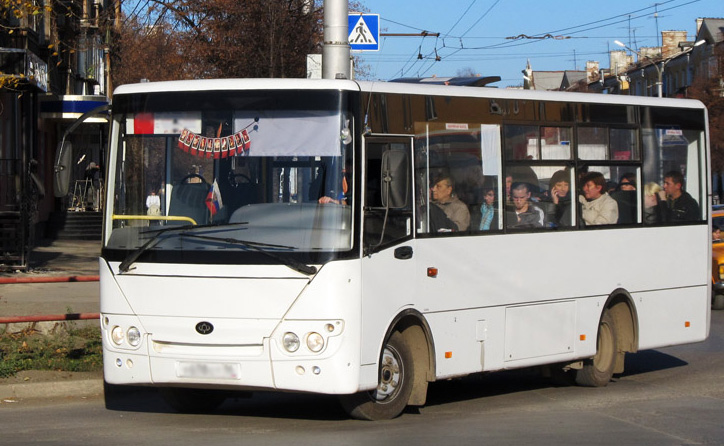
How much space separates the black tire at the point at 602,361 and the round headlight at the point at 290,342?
13.8ft

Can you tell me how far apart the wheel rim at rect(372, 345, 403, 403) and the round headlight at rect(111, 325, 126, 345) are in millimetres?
1976

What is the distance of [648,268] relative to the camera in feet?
37.5

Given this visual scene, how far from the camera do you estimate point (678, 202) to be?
12.0 metres

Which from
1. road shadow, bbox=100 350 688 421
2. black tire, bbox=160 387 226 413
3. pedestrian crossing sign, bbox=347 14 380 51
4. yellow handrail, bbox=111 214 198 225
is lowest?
road shadow, bbox=100 350 688 421

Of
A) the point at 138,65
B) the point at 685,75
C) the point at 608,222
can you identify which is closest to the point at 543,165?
the point at 608,222

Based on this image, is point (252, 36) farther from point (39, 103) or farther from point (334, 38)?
point (334, 38)

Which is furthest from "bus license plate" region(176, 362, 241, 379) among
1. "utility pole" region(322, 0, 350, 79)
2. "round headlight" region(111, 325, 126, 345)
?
"utility pole" region(322, 0, 350, 79)

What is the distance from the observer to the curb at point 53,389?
9.73m

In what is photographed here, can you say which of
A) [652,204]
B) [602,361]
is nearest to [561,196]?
[652,204]

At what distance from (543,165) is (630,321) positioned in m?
2.18

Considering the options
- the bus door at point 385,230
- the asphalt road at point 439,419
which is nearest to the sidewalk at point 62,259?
the asphalt road at point 439,419

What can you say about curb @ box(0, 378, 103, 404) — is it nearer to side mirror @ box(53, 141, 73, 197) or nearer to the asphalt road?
the asphalt road

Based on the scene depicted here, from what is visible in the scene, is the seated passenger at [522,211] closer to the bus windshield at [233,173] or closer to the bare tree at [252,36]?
the bus windshield at [233,173]

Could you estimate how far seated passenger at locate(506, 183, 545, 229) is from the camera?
9789 mm
